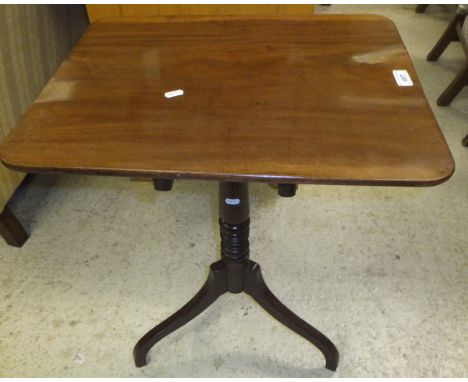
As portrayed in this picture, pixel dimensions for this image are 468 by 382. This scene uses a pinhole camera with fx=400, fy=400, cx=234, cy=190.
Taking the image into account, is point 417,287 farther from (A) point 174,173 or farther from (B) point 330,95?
(A) point 174,173

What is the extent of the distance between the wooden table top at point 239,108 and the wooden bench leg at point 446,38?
1.31 metres

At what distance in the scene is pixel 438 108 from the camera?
1778 millimetres

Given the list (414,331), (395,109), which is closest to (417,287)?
(414,331)

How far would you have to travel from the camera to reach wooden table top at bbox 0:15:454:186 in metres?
0.56

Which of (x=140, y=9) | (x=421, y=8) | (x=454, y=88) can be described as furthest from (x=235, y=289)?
(x=421, y=8)

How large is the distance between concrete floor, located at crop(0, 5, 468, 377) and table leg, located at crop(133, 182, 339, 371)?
0.08 metres

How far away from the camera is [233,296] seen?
117 cm

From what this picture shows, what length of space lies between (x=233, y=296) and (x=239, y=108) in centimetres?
68

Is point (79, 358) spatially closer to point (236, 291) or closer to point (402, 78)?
point (236, 291)

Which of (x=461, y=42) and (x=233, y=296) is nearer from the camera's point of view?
(x=233, y=296)

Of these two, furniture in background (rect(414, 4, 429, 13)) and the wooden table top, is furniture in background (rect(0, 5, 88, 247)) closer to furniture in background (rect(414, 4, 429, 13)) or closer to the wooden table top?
the wooden table top

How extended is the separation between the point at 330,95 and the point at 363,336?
2.30 ft

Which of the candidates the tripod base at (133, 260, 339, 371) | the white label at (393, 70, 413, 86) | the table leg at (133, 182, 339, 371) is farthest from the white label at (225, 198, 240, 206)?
the white label at (393, 70, 413, 86)

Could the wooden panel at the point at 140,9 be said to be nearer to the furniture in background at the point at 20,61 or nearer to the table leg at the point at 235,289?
the furniture in background at the point at 20,61
